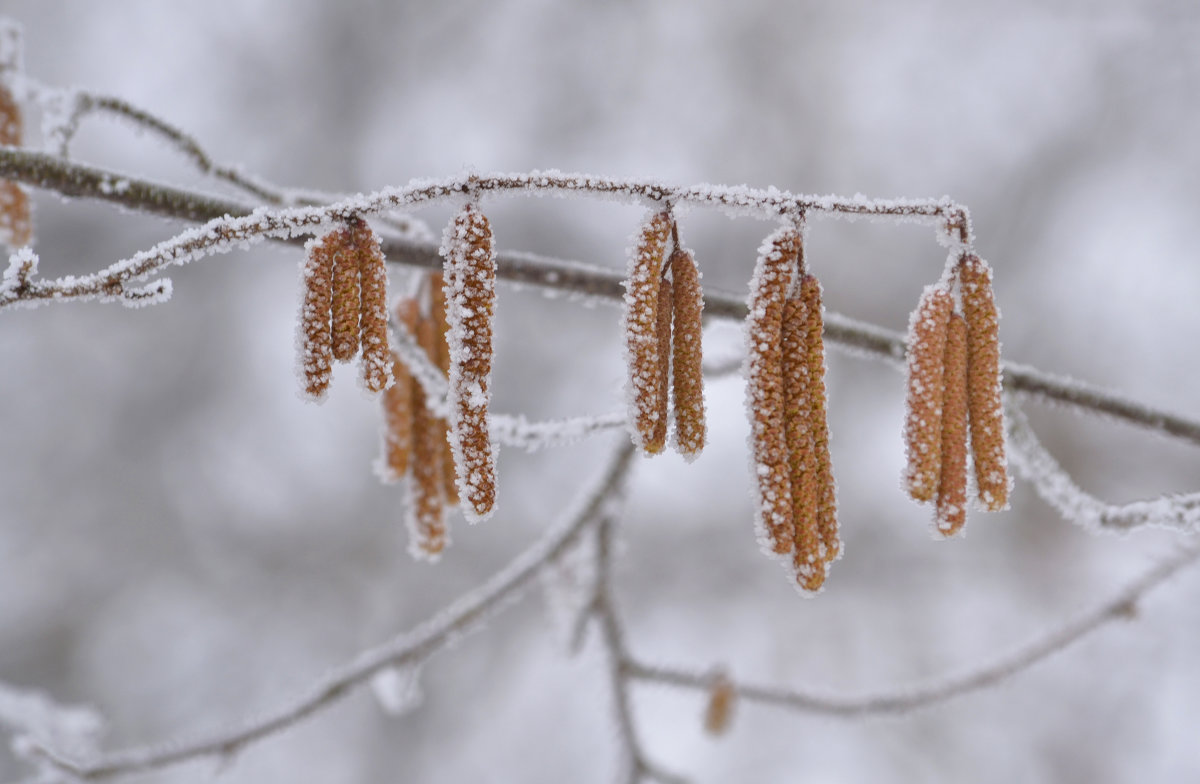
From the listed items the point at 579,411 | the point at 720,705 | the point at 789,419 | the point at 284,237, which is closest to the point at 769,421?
the point at 789,419

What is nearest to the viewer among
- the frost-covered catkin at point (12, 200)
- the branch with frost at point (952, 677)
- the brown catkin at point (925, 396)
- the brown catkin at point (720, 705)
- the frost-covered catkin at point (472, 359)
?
the frost-covered catkin at point (472, 359)

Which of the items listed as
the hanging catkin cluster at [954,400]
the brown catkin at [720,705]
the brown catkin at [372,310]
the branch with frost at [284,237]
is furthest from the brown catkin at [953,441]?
the brown catkin at [720,705]

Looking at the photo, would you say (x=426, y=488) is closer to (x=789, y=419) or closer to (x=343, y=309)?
(x=343, y=309)

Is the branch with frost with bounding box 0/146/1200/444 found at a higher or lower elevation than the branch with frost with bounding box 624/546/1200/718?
higher

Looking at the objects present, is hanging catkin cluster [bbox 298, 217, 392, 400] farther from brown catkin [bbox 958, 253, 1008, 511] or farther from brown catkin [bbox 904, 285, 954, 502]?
brown catkin [bbox 958, 253, 1008, 511]

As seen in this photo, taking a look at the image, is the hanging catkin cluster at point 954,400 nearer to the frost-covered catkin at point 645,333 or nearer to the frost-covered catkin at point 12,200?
the frost-covered catkin at point 645,333

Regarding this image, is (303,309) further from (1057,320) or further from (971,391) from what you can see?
(1057,320)

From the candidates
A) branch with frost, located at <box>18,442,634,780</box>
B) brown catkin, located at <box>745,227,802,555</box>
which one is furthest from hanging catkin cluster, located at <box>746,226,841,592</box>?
branch with frost, located at <box>18,442,634,780</box>
